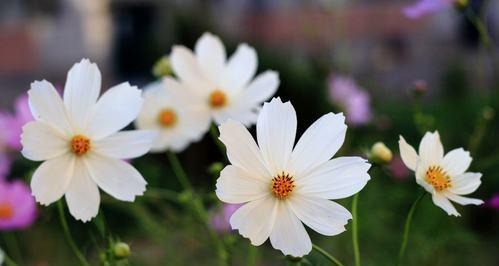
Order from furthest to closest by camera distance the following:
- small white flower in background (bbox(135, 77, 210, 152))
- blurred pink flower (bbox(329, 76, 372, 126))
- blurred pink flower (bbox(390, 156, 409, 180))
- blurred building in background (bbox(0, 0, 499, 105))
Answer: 1. blurred building in background (bbox(0, 0, 499, 105))
2. blurred pink flower (bbox(329, 76, 372, 126))
3. blurred pink flower (bbox(390, 156, 409, 180))
4. small white flower in background (bbox(135, 77, 210, 152))

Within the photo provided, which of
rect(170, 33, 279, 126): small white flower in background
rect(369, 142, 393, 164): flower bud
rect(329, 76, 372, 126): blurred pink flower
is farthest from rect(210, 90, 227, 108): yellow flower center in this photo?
rect(329, 76, 372, 126): blurred pink flower

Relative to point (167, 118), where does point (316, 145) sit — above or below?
below

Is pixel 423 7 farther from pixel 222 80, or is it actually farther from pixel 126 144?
pixel 126 144

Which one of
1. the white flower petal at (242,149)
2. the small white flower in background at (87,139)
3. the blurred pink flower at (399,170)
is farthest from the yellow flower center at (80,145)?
the blurred pink flower at (399,170)

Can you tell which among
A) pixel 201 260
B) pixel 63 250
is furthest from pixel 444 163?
pixel 63 250

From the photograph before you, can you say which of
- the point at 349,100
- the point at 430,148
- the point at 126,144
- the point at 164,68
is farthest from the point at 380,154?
A: the point at 349,100

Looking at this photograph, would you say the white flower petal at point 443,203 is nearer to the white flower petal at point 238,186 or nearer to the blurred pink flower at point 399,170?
the white flower petal at point 238,186

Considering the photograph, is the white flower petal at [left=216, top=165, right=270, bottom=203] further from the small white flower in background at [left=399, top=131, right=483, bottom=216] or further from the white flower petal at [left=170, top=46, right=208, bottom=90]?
the white flower petal at [left=170, top=46, right=208, bottom=90]
